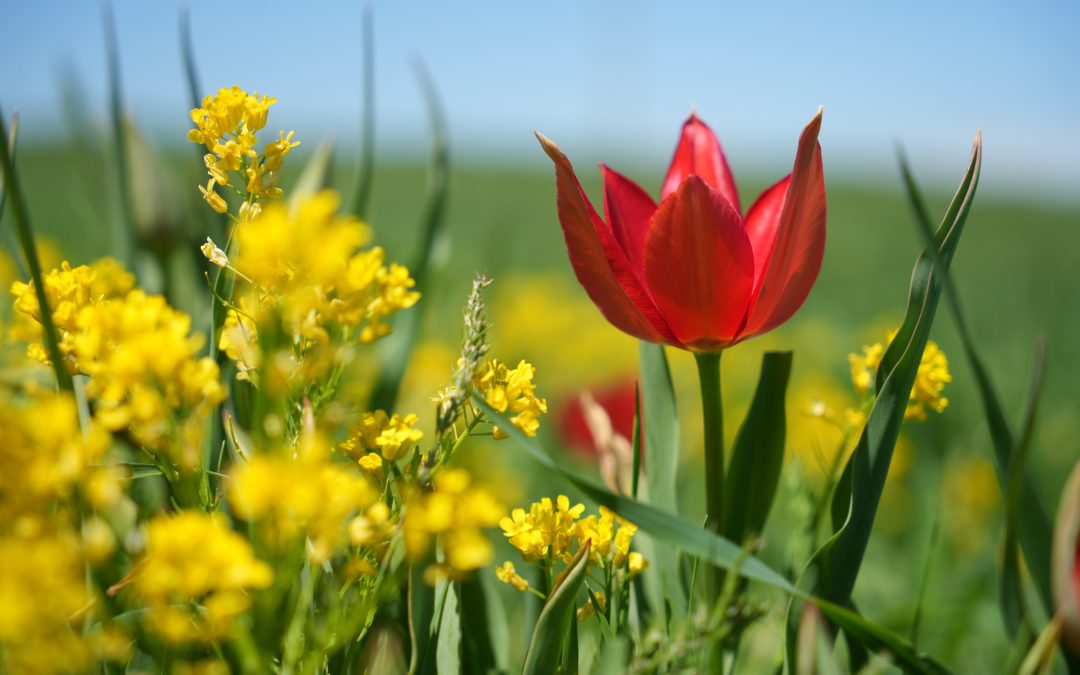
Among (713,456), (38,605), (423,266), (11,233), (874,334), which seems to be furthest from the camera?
(874,334)

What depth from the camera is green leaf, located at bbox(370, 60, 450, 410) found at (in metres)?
0.87

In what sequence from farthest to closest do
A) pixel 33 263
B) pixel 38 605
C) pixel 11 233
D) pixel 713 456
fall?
pixel 11 233 < pixel 713 456 < pixel 33 263 < pixel 38 605

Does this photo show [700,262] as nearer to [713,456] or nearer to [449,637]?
[713,456]

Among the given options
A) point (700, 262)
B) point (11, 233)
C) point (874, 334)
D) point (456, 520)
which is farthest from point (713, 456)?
point (874, 334)

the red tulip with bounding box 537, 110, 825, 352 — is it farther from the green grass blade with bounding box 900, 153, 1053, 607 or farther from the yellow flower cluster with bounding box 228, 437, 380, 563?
the yellow flower cluster with bounding box 228, 437, 380, 563

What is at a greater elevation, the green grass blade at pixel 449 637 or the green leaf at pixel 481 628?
the green grass blade at pixel 449 637

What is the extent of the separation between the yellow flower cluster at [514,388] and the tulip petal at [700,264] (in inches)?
4.0

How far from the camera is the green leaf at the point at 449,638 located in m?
0.46

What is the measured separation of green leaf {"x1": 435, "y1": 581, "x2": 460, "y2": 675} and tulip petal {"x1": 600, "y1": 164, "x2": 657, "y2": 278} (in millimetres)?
209

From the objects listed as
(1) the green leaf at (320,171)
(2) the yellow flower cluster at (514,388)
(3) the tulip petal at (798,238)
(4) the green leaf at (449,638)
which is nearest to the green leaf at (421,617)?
(4) the green leaf at (449,638)

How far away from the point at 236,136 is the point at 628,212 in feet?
0.76

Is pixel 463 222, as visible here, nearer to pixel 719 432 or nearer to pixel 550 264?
pixel 550 264

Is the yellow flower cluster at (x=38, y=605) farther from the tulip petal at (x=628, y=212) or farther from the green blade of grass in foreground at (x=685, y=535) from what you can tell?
the tulip petal at (x=628, y=212)

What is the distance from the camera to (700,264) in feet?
1.53
